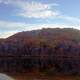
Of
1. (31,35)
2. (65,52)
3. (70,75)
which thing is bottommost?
(70,75)

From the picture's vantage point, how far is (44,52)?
3625cm

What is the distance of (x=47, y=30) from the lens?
5003cm

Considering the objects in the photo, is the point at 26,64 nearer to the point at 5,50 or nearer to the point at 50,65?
the point at 50,65

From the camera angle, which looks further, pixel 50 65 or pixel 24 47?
pixel 24 47

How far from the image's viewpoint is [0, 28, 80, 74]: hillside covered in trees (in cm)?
3033

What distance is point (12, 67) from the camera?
30672 mm

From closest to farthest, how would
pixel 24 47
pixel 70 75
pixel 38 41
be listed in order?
pixel 70 75
pixel 24 47
pixel 38 41

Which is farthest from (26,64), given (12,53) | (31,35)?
(31,35)

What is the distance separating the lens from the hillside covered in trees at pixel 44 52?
30.3 metres

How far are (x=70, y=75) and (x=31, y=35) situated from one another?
19945 millimetres

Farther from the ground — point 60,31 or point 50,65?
point 60,31

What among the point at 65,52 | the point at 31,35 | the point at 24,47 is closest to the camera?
the point at 65,52

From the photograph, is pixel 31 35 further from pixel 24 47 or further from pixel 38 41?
pixel 24 47

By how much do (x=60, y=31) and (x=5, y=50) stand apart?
593 inches
